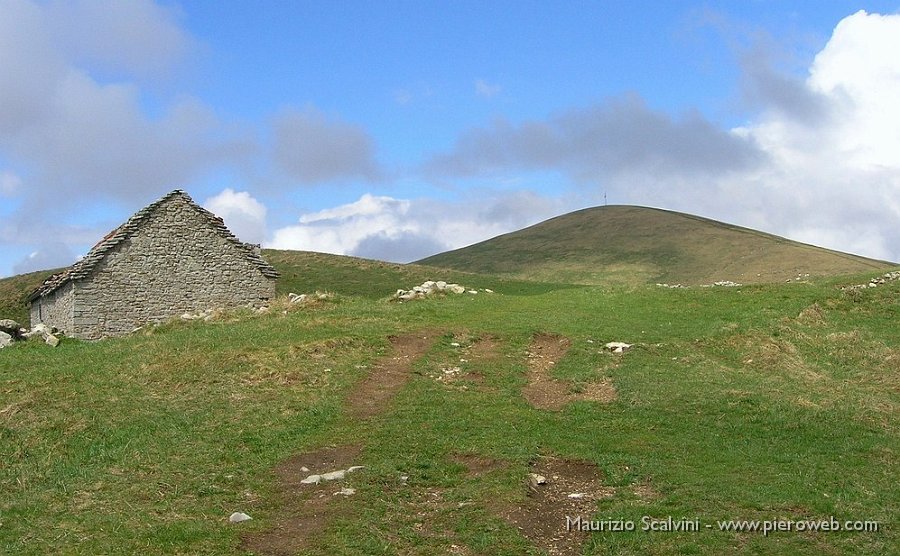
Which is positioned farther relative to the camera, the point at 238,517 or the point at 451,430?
the point at 451,430

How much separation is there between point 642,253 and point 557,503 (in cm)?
9228

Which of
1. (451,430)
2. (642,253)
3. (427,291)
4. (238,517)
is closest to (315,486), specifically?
(238,517)

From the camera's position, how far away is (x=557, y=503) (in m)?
12.4

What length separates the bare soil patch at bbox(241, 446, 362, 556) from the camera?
10729 millimetres

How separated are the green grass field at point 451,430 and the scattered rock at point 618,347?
49 centimetres

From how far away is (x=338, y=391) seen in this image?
1905cm

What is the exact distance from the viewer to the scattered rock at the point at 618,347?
952 inches

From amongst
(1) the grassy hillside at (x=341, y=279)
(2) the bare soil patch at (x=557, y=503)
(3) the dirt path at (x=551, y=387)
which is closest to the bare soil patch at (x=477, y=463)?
(2) the bare soil patch at (x=557, y=503)

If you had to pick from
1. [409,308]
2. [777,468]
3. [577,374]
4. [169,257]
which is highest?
[169,257]

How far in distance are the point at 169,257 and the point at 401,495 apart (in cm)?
2594

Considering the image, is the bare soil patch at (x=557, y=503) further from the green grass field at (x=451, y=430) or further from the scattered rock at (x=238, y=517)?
the scattered rock at (x=238, y=517)

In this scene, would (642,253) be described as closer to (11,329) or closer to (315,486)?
(11,329)

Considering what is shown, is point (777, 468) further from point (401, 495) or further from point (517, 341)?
point (517, 341)

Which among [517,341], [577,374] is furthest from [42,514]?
[517,341]
